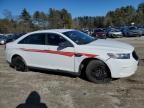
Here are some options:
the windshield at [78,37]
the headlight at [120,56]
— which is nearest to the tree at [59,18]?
the windshield at [78,37]

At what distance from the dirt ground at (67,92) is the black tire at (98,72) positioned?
0.62ft

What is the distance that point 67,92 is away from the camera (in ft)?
23.3

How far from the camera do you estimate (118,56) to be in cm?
750

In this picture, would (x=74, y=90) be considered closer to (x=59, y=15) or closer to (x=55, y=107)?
(x=55, y=107)

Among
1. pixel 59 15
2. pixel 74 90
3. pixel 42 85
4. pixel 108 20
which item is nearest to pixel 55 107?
pixel 74 90

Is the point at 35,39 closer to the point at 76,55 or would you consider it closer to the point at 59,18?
the point at 76,55

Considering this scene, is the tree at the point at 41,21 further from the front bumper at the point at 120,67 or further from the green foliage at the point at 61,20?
the front bumper at the point at 120,67

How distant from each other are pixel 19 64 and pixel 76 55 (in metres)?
2.79

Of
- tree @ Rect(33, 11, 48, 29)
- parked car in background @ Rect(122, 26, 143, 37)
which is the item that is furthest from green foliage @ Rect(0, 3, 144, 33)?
parked car in background @ Rect(122, 26, 143, 37)

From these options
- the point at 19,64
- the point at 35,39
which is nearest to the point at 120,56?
the point at 35,39

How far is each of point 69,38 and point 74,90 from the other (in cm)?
192

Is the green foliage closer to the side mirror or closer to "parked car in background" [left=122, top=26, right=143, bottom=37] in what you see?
"parked car in background" [left=122, top=26, right=143, bottom=37]

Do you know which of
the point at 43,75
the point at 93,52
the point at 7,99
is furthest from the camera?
the point at 43,75

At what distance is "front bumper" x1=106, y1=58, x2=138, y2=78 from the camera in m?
7.46
